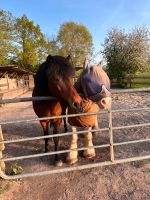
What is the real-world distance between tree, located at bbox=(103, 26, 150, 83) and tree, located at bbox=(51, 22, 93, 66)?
11115 millimetres

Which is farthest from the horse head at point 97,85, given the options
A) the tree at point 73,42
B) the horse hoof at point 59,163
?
the tree at point 73,42

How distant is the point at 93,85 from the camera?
2.73 m

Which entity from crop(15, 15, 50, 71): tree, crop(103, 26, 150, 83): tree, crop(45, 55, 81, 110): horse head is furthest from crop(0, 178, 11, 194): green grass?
crop(15, 15, 50, 71): tree

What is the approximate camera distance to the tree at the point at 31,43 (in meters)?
30.9

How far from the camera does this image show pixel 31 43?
105 ft

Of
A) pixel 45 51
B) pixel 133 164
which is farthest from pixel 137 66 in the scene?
pixel 133 164

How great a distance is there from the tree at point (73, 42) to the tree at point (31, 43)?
429cm

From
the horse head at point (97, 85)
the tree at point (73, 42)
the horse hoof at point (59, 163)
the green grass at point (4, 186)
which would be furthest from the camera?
the tree at point (73, 42)

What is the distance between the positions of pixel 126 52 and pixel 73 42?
1480 centimetres

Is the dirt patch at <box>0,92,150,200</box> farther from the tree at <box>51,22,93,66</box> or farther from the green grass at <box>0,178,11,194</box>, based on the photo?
the tree at <box>51,22,93,66</box>

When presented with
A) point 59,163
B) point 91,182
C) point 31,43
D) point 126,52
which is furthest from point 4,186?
point 31,43

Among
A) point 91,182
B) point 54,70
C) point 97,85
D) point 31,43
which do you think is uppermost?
point 31,43

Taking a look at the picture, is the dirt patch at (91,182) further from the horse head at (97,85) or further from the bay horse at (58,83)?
the horse head at (97,85)

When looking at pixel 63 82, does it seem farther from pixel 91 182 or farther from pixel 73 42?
pixel 73 42
